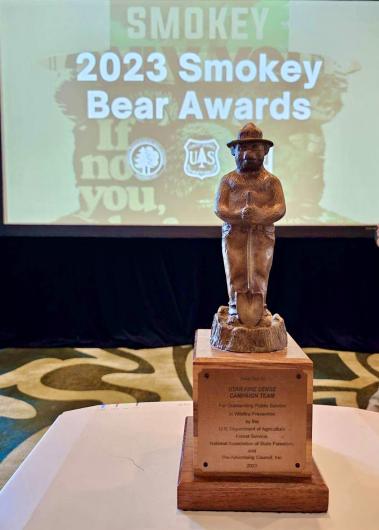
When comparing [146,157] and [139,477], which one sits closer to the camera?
[139,477]

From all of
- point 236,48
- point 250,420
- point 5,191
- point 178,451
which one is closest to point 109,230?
point 5,191

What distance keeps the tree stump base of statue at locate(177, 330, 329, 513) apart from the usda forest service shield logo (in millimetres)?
2019

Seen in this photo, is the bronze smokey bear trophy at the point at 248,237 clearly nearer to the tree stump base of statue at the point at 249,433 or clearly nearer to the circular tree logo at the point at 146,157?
the tree stump base of statue at the point at 249,433

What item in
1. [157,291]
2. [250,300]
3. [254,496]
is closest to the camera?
[254,496]

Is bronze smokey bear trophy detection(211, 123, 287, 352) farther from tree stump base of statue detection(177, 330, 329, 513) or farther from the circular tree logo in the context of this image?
the circular tree logo

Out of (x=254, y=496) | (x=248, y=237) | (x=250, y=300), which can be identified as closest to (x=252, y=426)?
(x=254, y=496)

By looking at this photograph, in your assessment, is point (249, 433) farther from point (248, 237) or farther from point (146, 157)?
point (146, 157)

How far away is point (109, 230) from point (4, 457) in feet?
5.13

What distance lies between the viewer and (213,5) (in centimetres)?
276

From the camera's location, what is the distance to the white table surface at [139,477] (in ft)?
3.09

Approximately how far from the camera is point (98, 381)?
266cm

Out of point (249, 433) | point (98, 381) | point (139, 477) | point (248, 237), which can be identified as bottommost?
point (98, 381)

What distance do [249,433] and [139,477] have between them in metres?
0.32

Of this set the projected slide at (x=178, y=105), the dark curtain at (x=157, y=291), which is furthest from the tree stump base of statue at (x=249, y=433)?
the dark curtain at (x=157, y=291)
